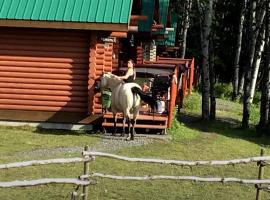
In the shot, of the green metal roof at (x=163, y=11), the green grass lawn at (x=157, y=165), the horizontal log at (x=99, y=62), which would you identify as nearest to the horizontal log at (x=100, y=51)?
the horizontal log at (x=99, y=62)

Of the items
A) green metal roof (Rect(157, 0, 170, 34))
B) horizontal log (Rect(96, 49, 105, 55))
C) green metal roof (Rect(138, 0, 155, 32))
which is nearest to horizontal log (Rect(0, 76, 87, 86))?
horizontal log (Rect(96, 49, 105, 55))

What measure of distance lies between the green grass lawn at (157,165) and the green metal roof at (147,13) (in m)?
5.33

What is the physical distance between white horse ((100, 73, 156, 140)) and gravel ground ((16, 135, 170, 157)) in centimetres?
34

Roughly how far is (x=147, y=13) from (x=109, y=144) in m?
11.1

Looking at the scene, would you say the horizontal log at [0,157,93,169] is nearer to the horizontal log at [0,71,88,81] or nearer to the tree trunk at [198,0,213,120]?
the horizontal log at [0,71,88,81]

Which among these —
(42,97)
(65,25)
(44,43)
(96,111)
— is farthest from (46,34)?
(96,111)

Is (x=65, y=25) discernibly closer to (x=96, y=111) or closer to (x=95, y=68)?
(x=95, y=68)

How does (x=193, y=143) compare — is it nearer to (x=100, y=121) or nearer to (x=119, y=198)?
(x=100, y=121)

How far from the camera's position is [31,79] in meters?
16.8

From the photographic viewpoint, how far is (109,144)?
14695 mm

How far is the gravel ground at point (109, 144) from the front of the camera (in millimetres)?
13409

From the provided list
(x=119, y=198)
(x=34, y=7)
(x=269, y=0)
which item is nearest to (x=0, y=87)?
(x=34, y=7)

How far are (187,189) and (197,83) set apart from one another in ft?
89.3

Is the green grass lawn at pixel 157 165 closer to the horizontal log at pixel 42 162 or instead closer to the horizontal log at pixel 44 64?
the horizontal log at pixel 42 162
